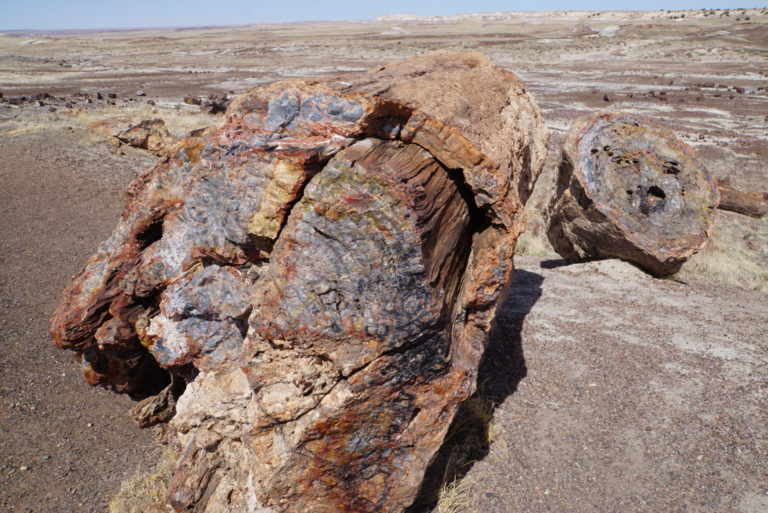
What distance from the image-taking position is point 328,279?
3.48m

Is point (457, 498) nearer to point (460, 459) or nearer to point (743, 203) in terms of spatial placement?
point (460, 459)

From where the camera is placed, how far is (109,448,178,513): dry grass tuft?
444cm

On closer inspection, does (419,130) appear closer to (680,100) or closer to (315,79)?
(315,79)

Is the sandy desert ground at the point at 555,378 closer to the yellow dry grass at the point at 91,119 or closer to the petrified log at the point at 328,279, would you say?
the petrified log at the point at 328,279

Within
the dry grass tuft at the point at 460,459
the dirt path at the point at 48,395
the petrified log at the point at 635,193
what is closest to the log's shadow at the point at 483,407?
the dry grass tuft at the point at 460,459

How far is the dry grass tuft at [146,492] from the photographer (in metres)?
4.44

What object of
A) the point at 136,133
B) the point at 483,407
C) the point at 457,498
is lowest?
the point at 457,498

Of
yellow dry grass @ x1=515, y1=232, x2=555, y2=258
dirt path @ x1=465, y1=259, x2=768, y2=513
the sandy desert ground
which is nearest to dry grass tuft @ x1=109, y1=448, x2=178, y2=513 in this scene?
the sandy desert ground

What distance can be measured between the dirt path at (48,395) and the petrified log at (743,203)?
12.8 metres

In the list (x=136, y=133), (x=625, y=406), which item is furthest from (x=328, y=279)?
(x=136, y=133)

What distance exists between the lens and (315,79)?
14.0 ft

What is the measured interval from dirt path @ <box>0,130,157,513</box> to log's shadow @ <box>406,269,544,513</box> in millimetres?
2850

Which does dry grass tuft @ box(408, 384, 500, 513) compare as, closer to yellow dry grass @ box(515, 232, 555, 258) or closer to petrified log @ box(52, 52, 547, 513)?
Answer: petrified log @ box(52, 52, 547, 513)

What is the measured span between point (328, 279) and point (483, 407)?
2224 millimetres
